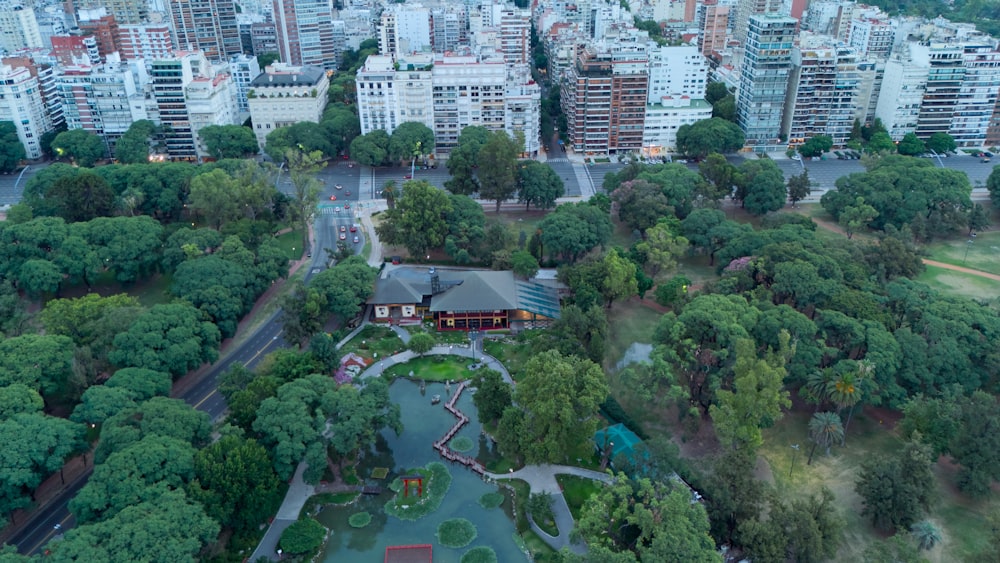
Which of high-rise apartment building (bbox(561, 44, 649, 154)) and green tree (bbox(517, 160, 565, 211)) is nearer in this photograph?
green tree (bbox(517, 160, 565, 211))

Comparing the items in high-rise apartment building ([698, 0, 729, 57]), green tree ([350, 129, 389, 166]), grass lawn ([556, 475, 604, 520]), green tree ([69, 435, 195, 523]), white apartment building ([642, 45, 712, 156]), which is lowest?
grass lawn ([556, 475, 604, 520])

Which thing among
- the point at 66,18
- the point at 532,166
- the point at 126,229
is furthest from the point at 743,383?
the point at 66,18

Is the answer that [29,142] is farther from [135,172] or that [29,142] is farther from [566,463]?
[566,463]

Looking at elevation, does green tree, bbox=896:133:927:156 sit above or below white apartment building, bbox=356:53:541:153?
below

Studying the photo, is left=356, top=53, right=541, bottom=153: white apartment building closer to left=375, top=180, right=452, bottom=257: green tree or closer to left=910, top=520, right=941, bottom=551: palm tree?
left=375, top=180, right=452, bottom=257: green tree

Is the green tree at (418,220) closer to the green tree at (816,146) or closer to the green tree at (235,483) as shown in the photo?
the green tree at (235,483)

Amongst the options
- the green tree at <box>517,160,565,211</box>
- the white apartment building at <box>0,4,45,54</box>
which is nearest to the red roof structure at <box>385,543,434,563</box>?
the green tree at <box>517,160,565,211</box>

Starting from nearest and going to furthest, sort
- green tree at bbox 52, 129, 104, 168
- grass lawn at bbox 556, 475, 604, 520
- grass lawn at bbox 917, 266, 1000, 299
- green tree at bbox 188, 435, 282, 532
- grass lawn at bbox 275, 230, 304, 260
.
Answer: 1. green tree at bbox 188, 435, 282, 532
2. grass lawn at bbox 556, 475, 604, 520
3. grass lawn at bbox 917, 266, 1000, 299
4. grass lawn at bbox 275, 230, 304, 260
5. green tree at bbox 52, 129, 104, 168
